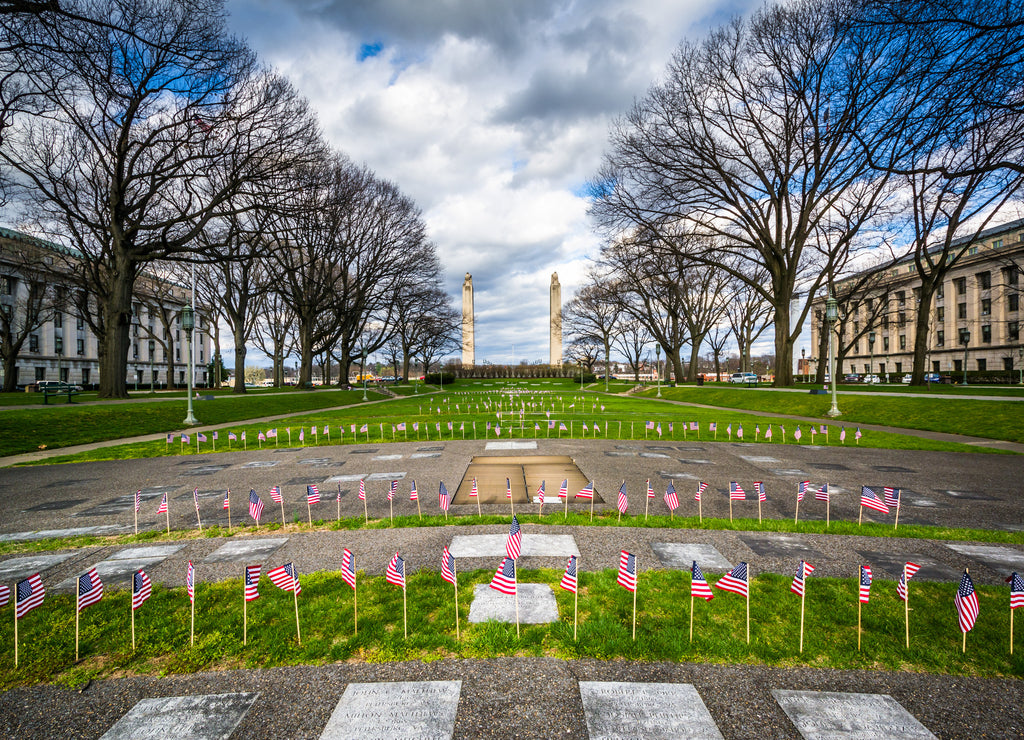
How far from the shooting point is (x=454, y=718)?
295cm

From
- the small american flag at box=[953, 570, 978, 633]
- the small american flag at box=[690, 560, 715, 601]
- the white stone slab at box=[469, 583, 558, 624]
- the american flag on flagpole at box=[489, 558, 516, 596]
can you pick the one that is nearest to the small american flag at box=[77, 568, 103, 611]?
the white stone slab at box=[469, 583, 558, 624]

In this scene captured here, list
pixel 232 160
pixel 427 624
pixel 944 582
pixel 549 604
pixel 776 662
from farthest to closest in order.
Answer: pixel 232 160 < pixel 944 582 < pixel 549 604 < pixel 427 624 < pixel 776 662

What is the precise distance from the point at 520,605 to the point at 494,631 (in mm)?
550

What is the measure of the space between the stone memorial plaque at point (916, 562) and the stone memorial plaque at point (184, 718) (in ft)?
21.0

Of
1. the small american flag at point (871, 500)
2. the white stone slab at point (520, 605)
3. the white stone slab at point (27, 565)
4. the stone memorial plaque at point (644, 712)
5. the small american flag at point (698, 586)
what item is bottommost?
the white stone slab at point (27, 565)

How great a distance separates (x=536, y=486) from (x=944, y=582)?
6.17 metres

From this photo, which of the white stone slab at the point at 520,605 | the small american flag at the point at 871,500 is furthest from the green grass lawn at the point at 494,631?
the small american flag at the point at 871,500

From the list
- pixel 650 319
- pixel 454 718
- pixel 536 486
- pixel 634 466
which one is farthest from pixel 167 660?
pixel 650 319

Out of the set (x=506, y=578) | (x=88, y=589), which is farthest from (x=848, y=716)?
(x=88, y=589)

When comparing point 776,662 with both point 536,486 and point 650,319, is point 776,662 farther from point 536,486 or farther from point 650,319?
point 650,319

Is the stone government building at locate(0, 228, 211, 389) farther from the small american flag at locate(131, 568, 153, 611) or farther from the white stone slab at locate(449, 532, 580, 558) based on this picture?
the white stone slab at locate(449, 532, 580, 558)

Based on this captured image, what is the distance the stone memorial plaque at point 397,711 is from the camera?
284 centimetres

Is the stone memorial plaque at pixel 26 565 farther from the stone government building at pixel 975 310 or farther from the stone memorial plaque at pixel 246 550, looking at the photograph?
the stone government building at pixel 975 310

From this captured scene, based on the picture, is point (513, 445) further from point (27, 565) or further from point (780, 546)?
point (27, 565)
